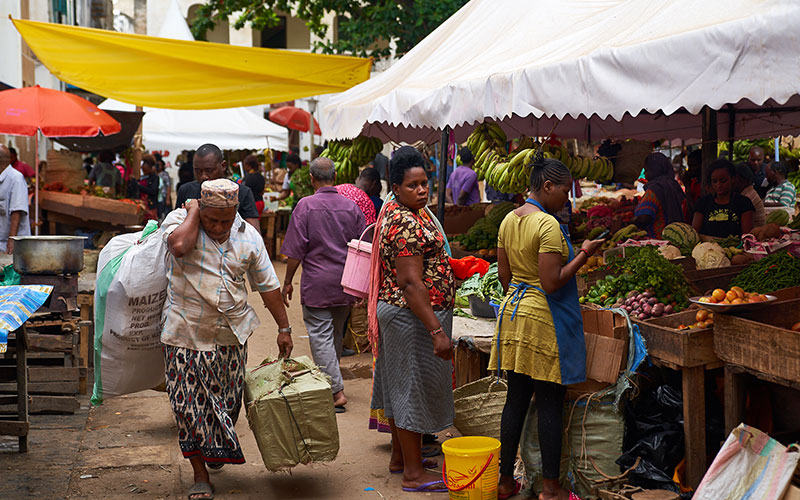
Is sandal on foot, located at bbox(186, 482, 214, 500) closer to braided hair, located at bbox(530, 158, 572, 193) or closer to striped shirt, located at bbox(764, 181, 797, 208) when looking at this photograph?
braided hair, located at bbox(530, 158, 572, 193)

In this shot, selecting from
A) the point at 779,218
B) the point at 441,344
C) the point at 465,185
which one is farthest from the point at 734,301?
the point at 465,185

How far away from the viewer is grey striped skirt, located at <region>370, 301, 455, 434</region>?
4.68 m

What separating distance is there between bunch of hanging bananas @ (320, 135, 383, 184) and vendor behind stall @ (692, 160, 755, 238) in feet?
13.5

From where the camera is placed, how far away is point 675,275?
5.26 meters

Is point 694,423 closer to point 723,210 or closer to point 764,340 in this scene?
point 764,340

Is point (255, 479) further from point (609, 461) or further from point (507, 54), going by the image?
point (507, 54)

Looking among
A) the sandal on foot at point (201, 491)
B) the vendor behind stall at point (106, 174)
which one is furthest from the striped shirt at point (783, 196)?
the vendor behind stall at point (106, 174)

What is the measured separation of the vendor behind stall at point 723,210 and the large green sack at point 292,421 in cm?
416

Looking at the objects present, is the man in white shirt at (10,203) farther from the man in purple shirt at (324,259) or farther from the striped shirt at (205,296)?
the striped shirt at (205,296)

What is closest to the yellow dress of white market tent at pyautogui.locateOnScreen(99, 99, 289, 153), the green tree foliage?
the green tree foliage

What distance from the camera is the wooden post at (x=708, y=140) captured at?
7945 mm

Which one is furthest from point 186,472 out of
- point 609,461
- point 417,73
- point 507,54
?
point 417,73

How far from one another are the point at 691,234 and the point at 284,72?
20.0ft

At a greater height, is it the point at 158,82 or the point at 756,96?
the point at 158,82
